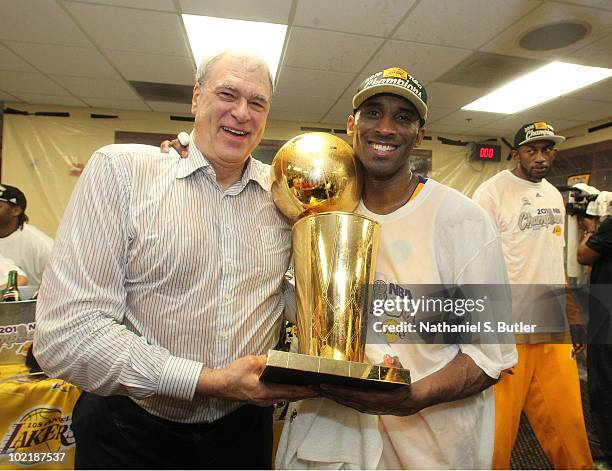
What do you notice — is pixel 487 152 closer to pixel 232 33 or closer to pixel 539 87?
pixel 539 87

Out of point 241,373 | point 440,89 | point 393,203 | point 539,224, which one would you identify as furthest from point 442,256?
point 440,89

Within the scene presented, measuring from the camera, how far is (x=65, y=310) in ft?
2.16

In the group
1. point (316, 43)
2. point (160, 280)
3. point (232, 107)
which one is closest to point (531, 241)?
point (232, 107)

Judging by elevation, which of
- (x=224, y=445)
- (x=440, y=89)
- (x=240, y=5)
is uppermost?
(x=440, y=89)

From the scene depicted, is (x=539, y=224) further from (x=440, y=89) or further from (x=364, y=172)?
(x=440, y=89)

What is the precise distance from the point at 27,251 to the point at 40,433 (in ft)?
4.11

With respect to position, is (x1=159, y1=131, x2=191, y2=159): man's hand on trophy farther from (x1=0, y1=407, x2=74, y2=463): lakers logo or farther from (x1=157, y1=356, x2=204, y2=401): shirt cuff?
(x1=0, y1=407, x2=74, y2=463): lakers logo

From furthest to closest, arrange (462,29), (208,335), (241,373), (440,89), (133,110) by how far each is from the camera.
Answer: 1. (133,110)
2. (440,89)
3. (462,29)
4. (208,335)
5. (241,373)

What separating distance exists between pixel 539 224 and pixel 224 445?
1516 millimetres

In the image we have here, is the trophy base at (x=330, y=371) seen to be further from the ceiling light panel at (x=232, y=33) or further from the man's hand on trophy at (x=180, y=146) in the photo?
the ceiling light panel at (x=232, y=33)

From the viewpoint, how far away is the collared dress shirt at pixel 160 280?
655 millimetres

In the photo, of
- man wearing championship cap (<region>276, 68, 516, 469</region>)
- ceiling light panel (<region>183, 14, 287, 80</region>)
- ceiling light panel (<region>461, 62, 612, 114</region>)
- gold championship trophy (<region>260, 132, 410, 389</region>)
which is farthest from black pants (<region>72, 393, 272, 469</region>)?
ceiling light panel (<region>461, 62, 612, 114</region>)

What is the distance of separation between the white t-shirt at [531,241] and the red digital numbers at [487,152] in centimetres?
327

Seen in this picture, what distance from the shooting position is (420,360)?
2.45 ft
